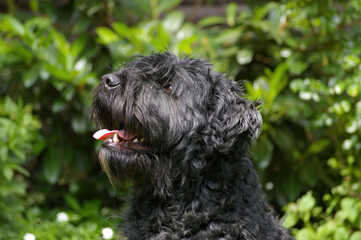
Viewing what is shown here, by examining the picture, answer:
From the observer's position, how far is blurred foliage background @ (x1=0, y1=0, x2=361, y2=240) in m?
4.16

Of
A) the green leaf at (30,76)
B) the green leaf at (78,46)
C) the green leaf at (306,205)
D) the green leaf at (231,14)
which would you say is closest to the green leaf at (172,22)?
the green leaf at (231,14)

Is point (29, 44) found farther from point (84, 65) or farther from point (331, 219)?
point (331, 219)

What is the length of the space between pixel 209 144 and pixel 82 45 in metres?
2.59

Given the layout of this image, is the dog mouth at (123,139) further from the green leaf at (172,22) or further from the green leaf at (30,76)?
the green leaf at (172,22)

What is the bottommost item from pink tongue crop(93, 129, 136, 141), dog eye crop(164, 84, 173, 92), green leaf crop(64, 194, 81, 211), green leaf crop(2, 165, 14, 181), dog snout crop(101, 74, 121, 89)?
green leaf crop(64, 194, 81, 211)

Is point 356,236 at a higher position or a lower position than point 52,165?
higher

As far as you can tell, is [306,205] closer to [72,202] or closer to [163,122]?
[163,122]

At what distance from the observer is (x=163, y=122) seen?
105 inches

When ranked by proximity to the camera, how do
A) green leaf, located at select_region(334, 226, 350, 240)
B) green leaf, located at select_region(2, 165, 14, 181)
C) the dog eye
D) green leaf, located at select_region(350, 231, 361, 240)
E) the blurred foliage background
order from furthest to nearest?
1. the blurred foliage background
2. green leaf, located at select_region(2, 165, 14, 181)
3. green leaf, located at select_region(334, 226, 350, 240)
4. green leaf, located at select_region(350, 231, 361, 240)
5. the dog eye

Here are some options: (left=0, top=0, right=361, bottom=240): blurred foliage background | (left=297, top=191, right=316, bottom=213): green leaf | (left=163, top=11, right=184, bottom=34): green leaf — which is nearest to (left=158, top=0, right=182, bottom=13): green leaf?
(left=0, top=0, right=361, bottom=240): blurred foliage background

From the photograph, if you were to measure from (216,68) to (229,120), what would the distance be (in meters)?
1.88

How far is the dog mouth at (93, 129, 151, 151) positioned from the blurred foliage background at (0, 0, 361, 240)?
4.32 feet

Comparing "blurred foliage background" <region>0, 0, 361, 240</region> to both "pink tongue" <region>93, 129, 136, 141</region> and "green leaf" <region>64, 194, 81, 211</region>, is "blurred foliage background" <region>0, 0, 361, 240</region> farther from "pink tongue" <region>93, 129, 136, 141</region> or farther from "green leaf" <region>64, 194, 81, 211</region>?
"pink tongue" <region>93, 129, 136, 141</region>

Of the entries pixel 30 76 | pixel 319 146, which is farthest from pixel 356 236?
pixel 30 76
